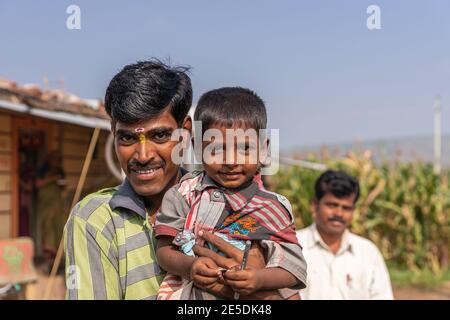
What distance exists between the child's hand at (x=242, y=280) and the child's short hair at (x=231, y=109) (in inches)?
18.7

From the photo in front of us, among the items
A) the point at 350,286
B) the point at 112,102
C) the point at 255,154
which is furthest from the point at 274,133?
the point at 350,286

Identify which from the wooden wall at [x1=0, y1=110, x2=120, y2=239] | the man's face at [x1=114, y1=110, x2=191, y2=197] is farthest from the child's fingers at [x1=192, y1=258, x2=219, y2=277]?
the wooden wall at [x1=0, y1=110, x2=120, y2=239]

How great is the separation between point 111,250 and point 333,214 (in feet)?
7.70

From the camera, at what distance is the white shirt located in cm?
345

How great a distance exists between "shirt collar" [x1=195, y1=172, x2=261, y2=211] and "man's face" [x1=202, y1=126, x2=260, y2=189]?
0.02 meters

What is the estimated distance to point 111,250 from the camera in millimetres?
1689

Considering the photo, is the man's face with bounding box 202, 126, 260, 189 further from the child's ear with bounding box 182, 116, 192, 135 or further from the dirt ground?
the dirt ground

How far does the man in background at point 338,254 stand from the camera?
3467 mm

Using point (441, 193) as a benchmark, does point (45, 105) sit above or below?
above

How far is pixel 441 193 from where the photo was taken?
9.47 meters

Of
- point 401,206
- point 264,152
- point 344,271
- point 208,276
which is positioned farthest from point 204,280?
point 401,206
